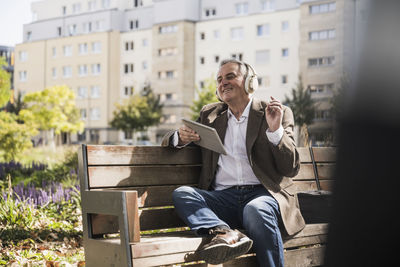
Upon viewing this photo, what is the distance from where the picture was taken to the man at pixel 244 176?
386 cm

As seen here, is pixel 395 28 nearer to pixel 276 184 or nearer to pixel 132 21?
pixel 276 184

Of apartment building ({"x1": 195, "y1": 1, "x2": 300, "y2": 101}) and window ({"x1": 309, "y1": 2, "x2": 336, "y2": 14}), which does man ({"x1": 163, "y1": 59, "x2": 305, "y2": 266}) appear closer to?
apartment building ({"x1": 195, "y1": 1, "x2": 300, "y2": 101})

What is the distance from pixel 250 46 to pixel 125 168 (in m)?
63.9

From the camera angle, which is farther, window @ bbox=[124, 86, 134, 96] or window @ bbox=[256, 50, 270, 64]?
window @ bbox=[124, 86, 134, 96]

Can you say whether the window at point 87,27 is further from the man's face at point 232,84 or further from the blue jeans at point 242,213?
the blue jeans at point 242,213

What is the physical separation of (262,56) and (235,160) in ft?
206

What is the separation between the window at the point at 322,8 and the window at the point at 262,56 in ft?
20.6

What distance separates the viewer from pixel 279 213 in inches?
163

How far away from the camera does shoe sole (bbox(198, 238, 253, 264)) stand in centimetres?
351

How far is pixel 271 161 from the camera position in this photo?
4.29 m

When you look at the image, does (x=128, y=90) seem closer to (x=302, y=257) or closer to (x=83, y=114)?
(x=83, y=114)

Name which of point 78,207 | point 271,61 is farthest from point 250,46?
point 78,207

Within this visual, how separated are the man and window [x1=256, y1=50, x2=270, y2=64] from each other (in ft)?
203

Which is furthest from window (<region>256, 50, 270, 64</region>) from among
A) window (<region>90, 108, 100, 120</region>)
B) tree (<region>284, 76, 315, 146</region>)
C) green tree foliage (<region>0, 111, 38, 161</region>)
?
green tree foliage (<region>0, 111, 38, 161</region>)
